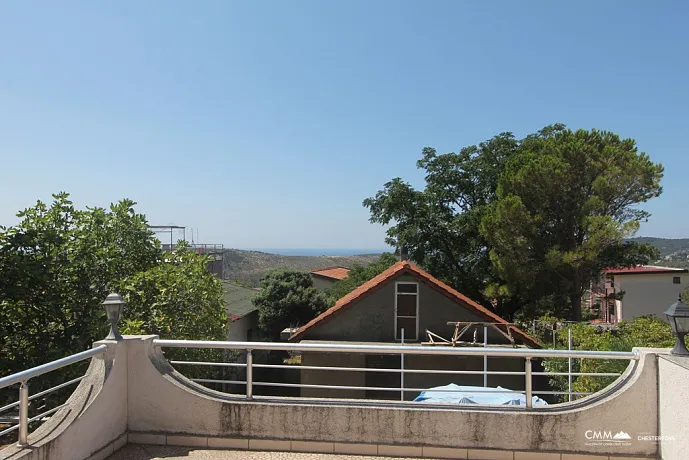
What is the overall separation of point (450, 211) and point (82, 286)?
774 inches

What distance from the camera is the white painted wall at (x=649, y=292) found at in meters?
31.2

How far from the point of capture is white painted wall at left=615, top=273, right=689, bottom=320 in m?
31.2

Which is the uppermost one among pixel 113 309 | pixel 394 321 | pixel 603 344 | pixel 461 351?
pixel 113 309

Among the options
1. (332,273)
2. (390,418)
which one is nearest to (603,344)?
(390,418)

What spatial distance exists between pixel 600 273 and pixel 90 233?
61.2 feet

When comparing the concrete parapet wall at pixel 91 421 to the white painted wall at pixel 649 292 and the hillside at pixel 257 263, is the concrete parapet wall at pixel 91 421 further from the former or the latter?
the hillside at pixel 257 263

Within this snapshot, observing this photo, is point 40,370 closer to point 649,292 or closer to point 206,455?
point 206,455

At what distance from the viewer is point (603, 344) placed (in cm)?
962

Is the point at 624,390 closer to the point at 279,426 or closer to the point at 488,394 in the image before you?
the point at 488,394

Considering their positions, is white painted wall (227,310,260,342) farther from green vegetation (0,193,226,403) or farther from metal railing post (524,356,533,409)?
metal railing post (524,356,533,409)

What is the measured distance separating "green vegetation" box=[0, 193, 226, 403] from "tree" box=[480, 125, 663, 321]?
13306 millimetres

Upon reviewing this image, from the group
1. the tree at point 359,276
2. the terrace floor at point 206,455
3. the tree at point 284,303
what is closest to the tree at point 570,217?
the tree at point 359,276

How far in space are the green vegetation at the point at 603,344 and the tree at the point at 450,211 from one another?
1070cm

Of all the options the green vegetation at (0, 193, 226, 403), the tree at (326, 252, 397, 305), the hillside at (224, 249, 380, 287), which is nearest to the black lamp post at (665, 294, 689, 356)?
the green vegetation at (0, 193, 226, 403)
